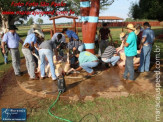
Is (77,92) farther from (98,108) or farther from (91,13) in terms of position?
(91,13)

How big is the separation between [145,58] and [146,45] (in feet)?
1.67

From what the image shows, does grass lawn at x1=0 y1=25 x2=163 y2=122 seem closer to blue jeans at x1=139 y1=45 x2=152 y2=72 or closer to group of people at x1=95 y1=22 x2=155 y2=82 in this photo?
group of people at x1=95 y1=22 x2=155 y2=82

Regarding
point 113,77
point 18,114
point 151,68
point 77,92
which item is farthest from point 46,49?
point 151,68

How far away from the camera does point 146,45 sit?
5688 millimetres

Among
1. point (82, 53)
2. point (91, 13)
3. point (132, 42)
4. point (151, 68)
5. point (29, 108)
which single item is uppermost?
point (91, 13)

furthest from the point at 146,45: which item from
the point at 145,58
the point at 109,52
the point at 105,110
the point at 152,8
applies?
the point at 152,8

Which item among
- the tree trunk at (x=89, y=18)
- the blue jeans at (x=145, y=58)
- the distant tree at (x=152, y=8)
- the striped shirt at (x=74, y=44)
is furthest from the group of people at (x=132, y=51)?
the distant tree at (x=152, y=8)

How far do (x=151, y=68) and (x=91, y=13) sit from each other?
10.3 ft

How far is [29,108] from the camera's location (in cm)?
400

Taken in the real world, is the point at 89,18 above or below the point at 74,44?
above

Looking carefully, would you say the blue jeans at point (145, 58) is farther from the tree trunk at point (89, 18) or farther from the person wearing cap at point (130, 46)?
the tree trunk at point (89, 18)

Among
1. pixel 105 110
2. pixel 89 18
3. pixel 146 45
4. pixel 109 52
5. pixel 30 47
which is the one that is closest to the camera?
pixel 105 110

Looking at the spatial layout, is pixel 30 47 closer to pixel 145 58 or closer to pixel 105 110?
pixel 105 110

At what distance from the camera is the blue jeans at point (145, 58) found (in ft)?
18.9
